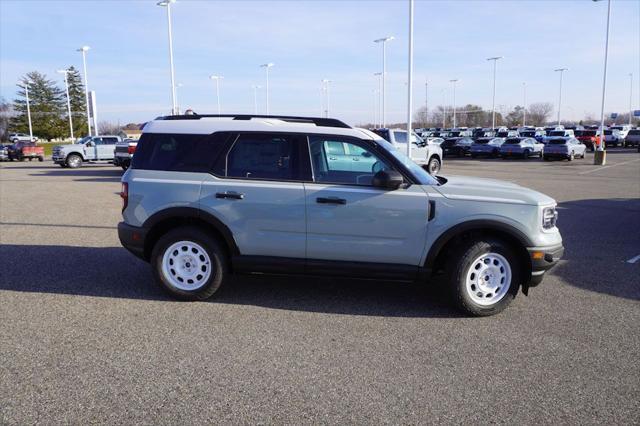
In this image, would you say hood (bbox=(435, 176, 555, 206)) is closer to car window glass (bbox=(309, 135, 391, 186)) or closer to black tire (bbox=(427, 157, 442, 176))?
car window glass (bbox=(309, 135, 391, 186))

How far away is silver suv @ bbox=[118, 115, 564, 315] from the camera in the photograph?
206 inches

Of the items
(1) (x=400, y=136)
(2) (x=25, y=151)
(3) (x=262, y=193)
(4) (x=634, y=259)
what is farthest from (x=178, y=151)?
(2) (x=25, y=151)

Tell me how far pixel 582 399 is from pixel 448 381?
35.6 inches

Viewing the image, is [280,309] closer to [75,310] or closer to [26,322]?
[75,310]

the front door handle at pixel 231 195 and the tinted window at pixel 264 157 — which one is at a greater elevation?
the tinted window at pixel 264 157

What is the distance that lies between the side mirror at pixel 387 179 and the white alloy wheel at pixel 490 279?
3.76ft

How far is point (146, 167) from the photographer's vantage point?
5754 millimetres

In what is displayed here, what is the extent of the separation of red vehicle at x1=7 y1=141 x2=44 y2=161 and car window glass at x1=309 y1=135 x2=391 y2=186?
4007 centimetres

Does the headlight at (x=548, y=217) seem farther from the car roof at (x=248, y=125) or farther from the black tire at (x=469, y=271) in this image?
the car roof at (x=248, y=125)

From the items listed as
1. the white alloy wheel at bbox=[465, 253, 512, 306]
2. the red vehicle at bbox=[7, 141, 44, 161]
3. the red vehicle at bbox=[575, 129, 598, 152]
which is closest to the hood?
the white alloy wheel at bbox=[465, 253, 512, 306]

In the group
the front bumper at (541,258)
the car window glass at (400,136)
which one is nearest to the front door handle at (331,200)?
the front bumper at (541,258)

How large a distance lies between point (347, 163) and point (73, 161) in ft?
89.5

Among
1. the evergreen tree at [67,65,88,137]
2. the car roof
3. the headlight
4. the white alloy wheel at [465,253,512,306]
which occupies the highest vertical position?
the evergreen tree at [67,65,88,137]

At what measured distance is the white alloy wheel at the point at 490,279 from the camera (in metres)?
5.28
